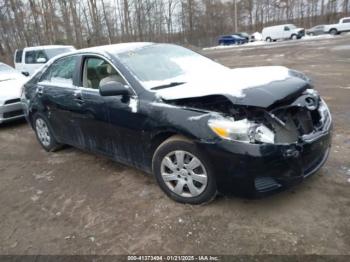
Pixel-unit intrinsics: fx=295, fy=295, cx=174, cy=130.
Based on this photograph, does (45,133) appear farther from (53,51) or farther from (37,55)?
(37,55)

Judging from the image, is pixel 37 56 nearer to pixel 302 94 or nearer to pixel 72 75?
pixel 72 75

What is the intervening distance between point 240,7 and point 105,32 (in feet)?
88.8

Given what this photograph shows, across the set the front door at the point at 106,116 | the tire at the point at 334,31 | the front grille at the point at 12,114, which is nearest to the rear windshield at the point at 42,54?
the front grille at the point at 12,114

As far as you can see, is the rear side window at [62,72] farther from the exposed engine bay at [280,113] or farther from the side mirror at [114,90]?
the exposed engine bay at [280,113]

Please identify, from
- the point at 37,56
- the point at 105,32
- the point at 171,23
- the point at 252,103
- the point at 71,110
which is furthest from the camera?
the point at 171,23

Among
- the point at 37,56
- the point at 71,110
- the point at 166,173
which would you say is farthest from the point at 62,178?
the point at 37,56

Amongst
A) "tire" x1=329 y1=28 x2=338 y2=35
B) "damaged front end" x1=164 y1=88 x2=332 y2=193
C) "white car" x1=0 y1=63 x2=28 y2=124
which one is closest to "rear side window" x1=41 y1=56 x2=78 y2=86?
"damaged front end" x1=164 y1=88 x2=332 y2=193

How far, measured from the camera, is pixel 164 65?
367 cm

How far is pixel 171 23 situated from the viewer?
159 feet

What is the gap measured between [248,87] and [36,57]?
11.0 meters

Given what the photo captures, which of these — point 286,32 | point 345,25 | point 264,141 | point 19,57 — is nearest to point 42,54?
point 19,57

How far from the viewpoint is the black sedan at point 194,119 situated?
2.56 meters

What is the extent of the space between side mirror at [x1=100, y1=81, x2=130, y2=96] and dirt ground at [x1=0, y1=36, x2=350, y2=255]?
1.18 m

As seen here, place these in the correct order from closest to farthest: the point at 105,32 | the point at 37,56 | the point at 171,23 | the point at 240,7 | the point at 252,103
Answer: the point at 252,103, the point at 37,56, the point at 105,32, the point at 171,23, the point at 240,7
